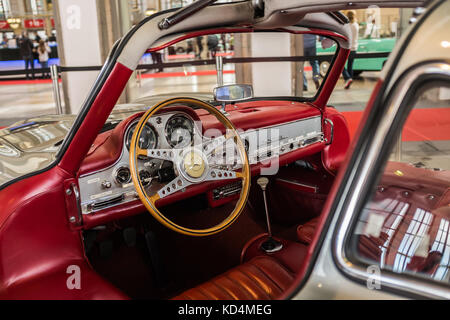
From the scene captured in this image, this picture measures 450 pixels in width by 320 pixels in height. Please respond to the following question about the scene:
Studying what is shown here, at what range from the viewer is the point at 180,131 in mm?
2275

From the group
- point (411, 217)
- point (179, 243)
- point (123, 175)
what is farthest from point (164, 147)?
point (411, 217)

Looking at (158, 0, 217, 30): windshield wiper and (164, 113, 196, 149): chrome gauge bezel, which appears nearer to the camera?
(158, 0, 217, 30): windshield wiper

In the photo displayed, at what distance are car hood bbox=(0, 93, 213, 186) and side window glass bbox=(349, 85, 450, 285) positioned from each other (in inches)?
52.4

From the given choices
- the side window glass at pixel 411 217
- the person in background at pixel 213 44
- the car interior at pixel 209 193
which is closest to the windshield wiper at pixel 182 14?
the car interior at pixel 209 193

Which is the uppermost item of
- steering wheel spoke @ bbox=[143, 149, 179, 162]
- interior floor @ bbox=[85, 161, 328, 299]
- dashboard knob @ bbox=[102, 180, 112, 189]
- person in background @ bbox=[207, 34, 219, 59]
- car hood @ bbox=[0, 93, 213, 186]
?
person in background @ bbox=[207, 34, 219, 59]

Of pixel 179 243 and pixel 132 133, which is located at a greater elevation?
pixel 132 133

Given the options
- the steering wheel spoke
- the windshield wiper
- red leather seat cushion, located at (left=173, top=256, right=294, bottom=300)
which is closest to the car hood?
the steering wheel spoke

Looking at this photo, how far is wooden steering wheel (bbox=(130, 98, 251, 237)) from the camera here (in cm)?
198

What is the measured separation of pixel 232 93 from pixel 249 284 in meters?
1.03

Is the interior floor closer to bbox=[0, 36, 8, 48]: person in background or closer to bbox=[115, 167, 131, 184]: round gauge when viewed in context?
bbox=[115, 167, 131, 184]: round gauge

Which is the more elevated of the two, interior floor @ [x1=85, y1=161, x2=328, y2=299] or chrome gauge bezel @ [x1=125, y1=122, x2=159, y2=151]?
chrome gauge bezel @ [x1=125, y1=122, x2=159, y2=151]

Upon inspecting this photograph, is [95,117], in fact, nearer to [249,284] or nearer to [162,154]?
[162,154]

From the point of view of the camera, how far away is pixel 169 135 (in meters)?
2.24
